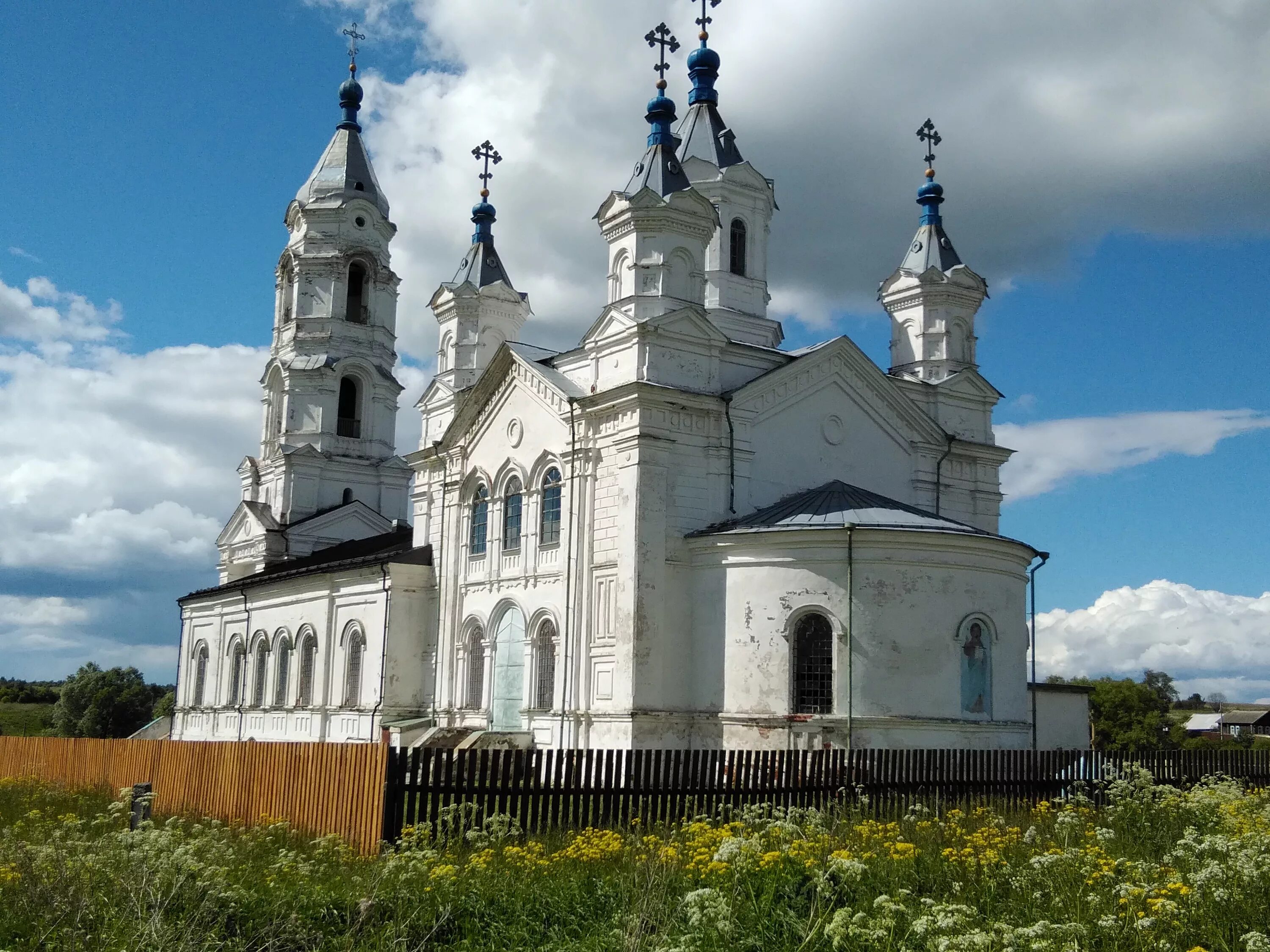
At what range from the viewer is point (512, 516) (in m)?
26.4

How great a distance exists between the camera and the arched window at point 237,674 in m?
36.3

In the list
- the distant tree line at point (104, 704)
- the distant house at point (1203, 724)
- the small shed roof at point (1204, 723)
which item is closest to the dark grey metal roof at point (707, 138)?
the distant tree line at point (104, 704)

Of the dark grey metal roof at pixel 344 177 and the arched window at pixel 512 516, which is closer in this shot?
the arched window at pixel 512 516

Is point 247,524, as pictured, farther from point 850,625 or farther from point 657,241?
point 850,625

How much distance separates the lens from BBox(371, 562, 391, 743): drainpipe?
2822cm

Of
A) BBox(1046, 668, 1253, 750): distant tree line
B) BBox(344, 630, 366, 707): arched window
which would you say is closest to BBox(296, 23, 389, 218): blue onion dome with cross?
BBox(344, 630, 366, 707): arched window

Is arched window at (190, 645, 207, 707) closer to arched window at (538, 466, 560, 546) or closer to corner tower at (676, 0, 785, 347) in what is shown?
arched window at (538, 466, 560, 546)

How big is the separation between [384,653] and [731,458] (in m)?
10.1

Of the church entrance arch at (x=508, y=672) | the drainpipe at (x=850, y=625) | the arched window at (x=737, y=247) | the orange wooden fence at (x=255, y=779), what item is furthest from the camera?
the arched window at (x=737, y=247)

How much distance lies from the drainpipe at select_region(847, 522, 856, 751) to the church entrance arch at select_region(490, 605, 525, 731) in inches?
290

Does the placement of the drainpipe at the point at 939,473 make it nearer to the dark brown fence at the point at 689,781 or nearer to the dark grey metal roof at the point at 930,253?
the dark grey metal roof at the point at 930,253

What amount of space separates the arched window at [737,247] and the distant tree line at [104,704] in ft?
138

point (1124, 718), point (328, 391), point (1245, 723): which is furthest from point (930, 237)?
point (1245, 723)

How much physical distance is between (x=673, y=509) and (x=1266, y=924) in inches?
620
